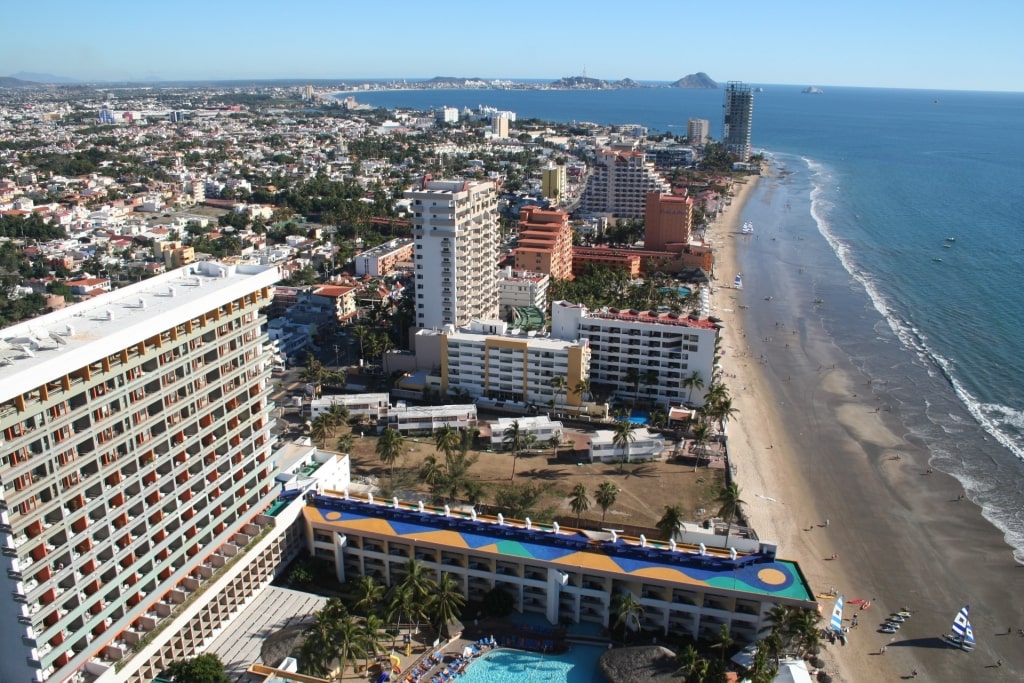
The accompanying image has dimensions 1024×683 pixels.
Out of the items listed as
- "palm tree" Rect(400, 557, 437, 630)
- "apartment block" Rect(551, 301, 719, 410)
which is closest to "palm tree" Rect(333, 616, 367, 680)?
"palm tree" Rect(400, 557, 437, 630)

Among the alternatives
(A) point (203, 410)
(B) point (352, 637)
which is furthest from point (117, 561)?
(B) point (352, 637)

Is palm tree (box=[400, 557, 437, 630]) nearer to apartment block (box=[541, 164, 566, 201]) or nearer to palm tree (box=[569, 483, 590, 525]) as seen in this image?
palm tree (box=[569, 483, 590, 525])

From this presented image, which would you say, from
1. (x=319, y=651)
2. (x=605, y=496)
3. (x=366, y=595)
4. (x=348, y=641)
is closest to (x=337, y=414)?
(x=605, y=496)

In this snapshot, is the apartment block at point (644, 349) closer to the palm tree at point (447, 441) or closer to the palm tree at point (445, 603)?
the palm tree at point (447, 441)

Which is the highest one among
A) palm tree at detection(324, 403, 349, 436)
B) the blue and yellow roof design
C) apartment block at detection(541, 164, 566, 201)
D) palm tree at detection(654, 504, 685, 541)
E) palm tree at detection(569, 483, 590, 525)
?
apartment block at detection(541, 164, 566, 201)

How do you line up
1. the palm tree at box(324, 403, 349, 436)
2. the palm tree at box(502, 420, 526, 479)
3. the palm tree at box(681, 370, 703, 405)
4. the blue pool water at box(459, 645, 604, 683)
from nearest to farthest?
the blue pool water at box(459, 645, 604, 683) < the palm tree at box(502, 420, 526, 479) < the palm tree at box(324, 403, 349, 436) < the palm tree at box(681, 370, 703, 405)

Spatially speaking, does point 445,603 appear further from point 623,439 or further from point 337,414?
point 337,414

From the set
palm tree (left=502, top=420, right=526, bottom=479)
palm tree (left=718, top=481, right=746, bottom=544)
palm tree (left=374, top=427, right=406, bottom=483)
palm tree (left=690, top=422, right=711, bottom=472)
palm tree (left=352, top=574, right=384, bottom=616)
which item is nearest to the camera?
palm tree (left=352, top=574, right=384, bottom=616)
